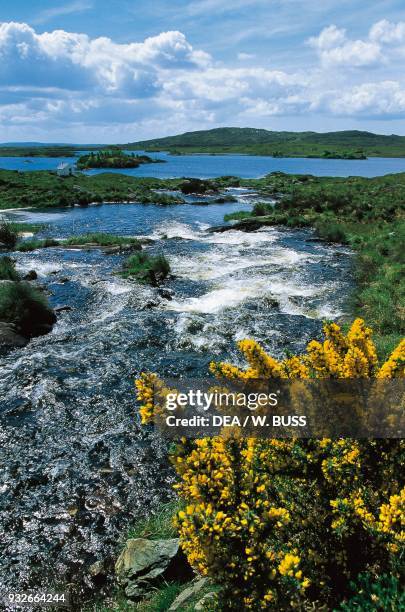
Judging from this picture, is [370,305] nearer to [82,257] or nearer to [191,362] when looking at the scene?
[191,362]

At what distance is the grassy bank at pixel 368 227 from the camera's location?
20.6 m

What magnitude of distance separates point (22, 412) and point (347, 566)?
11.5 meters

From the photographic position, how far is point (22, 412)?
14188mm

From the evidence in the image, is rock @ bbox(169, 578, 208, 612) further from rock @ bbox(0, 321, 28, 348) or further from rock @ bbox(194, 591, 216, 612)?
rock @ bbox(0, 321, 28, 348)

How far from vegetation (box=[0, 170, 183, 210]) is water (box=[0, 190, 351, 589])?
103 feet

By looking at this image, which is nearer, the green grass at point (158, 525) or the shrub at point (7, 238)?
the green grass at point (158, 525)

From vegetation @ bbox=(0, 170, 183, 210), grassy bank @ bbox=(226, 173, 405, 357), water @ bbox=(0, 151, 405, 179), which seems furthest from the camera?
water @ bbox=(0, 151, 405, 179)

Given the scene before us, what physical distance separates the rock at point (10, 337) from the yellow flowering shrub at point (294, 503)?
49.0ft

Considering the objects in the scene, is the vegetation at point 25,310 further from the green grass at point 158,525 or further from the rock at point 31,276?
the green grass at point 158,525

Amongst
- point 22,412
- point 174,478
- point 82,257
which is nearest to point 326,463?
point 174,478

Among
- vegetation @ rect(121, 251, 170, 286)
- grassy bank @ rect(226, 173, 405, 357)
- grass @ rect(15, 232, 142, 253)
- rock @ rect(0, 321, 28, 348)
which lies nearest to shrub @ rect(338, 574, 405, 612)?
grassy bank @ rect(226, 173, 405, 357)

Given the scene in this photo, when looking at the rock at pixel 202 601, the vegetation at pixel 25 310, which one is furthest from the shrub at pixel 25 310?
the rock at pixel 202 601

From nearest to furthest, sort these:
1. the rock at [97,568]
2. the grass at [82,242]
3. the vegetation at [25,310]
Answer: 1. the rock at [97,568]
2. the vegetation at [25,310]
3. the grass at [82,242]

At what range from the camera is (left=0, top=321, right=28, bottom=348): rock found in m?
18.5
